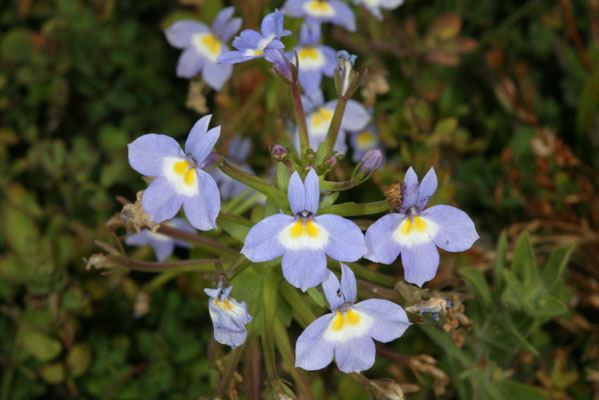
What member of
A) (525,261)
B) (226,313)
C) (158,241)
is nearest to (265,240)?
(226,313)

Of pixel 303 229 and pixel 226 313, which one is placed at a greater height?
pixel 303 229

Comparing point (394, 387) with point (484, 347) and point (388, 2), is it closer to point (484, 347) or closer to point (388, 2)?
point (484, 347)

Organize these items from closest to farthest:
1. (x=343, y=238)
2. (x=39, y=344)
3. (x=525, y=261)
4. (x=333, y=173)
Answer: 1. (x=343, y=238)
2. (x=525, y=261)
3. (x=39, y=344)
4. (x=333, y=173)

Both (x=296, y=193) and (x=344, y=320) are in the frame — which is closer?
(x=296, y=193)

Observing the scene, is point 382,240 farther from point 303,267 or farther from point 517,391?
point 517,391

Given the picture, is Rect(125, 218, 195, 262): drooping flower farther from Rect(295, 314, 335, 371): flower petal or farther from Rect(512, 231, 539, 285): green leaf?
Rect(512, 231, 539, 285): green leaf

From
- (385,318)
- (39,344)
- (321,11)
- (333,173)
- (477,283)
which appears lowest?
(39,344)

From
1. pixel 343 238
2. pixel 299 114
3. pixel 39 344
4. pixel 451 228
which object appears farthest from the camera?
pixel 39 344

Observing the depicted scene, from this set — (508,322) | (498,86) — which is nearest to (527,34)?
(498,86)
